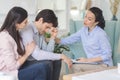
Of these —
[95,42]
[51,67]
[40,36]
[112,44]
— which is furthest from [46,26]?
[112,44]

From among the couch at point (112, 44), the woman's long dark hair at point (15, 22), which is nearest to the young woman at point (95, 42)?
the couch at point (112, 44)

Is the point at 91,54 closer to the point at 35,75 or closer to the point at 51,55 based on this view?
the point at 51,55

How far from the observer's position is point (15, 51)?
6.81ft

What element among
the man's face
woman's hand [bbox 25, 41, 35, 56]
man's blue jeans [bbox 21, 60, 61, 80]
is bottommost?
man's blue jeans [bbox 21, 60, 61, 80]

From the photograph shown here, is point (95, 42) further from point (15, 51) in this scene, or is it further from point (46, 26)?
point (15, 51)

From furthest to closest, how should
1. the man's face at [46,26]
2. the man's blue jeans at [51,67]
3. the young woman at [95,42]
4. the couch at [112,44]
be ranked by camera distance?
the couch at [112,44], the young woman at [95,42], the man's face at [46,26], the man's blue jeans at [51,67]

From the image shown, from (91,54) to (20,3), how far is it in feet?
5.92

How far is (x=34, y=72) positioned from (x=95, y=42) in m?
Result: 0.81

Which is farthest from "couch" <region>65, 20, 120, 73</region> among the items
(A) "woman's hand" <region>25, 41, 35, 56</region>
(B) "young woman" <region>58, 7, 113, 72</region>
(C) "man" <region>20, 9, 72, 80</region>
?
(A) "woman's hand" <region>25, 41, 35, 56</region>

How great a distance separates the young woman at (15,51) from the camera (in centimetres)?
200

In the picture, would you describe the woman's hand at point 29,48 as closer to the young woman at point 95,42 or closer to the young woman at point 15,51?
the young woman at point 15,51

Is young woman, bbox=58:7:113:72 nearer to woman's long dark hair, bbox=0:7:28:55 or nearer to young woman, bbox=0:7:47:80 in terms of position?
young woman, bbox=0:7:47:80

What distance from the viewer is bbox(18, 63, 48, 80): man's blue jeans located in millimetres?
2004

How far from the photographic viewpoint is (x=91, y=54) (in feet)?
8.64
